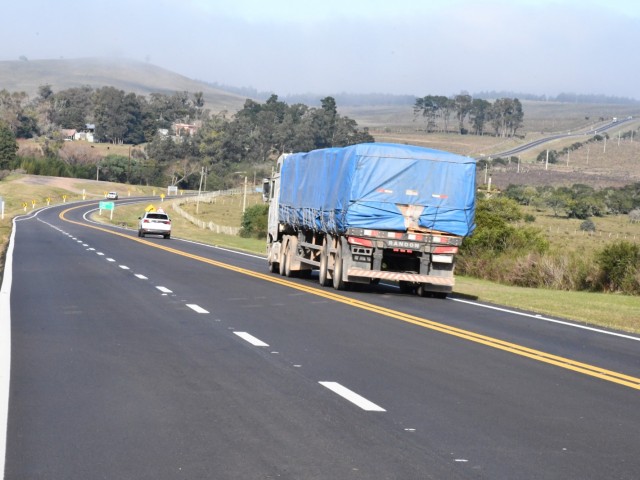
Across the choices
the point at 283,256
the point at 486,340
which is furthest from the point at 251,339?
the point at 283,256

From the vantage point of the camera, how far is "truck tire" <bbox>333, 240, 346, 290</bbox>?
25391 millimetres

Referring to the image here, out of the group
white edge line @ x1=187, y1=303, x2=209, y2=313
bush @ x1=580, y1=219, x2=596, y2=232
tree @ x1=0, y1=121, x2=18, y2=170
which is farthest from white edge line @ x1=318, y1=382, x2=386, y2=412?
tree @ x1=0, y1=121, x2=18, y2=170

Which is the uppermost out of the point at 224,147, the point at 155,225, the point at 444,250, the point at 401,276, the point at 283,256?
the point at 444,250

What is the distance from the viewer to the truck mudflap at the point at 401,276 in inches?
964

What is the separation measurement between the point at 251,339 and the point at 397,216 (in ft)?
34.8

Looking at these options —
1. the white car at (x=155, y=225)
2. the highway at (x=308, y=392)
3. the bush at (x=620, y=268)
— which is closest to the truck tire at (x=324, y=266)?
the highway at (x=308, y=392)

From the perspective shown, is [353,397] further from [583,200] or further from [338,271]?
[583,200]

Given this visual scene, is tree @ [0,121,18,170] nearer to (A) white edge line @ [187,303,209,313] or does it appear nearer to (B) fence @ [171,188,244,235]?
(B) fence @ [171,188,244,235]

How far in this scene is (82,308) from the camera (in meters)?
18.9

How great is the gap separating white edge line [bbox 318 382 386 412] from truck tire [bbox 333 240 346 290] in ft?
45.9

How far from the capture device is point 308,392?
1077 cm

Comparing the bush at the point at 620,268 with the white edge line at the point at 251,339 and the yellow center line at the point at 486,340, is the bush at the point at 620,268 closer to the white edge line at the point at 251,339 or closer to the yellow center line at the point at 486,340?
the yellow center line at the point at 486,340

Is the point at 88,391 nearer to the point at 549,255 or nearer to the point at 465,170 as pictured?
the point at 465,170

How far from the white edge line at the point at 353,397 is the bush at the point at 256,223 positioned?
209 feet
